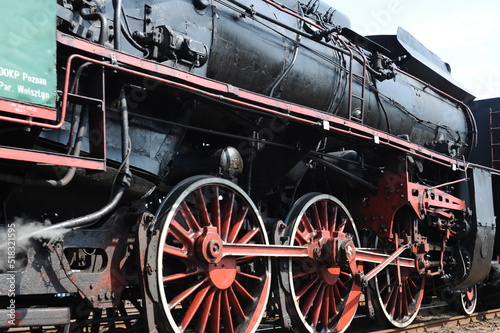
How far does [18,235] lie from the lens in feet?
10.3

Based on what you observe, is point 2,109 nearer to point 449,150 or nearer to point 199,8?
point 199,8

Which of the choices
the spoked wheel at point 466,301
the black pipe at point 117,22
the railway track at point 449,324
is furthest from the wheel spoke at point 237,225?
the spoked wheel at point 466,301

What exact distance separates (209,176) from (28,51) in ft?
6.17

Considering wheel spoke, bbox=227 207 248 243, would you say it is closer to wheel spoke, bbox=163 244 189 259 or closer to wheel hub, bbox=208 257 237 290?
wheel hub, bbox=208 257 237 290

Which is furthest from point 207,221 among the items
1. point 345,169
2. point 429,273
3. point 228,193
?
point 429,273

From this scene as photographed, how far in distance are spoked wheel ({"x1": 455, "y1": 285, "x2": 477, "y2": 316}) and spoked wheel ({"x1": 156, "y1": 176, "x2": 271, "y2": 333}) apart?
4260mm

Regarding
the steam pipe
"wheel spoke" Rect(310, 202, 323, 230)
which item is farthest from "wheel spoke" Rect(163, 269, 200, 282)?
"wheel spoke" Rect(310, 202, 323, 230)

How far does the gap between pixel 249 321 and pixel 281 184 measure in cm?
158

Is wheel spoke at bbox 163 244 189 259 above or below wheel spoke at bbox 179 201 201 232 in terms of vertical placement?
below

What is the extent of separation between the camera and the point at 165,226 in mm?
3875


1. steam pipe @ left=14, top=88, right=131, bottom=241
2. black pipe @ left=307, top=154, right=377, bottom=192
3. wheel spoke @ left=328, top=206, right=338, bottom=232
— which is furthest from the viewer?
wheel spoke @ left=328, top=206, right=338, bottom=232

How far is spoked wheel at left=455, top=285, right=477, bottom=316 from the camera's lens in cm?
773

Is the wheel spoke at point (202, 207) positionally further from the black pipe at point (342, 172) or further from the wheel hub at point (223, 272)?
the black pipe at point (342, 172)

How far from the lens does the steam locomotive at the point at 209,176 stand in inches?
124
